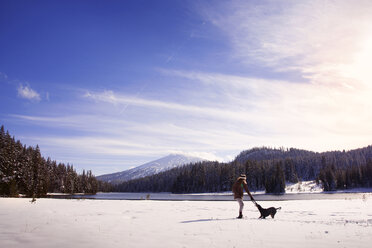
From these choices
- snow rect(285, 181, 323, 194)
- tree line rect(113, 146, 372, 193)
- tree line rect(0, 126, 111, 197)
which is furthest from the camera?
snow rect(285, 181, 323, 194)

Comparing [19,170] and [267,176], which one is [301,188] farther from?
[19,170]

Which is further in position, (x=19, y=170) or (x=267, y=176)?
(x=267, y=176)

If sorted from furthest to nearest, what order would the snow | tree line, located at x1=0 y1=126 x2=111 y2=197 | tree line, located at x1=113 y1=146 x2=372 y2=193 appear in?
the snow, tree line, located at x1=113 y1=146 x2=372 y2=193, tree line, located at x1=0 y1=126 x2=111 y2=197

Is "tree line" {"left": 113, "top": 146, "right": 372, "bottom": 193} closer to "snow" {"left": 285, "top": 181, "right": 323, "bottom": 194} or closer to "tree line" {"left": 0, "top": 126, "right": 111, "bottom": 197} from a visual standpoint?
"snow" {"left": 285, "top": 181, "right": 323, "bottom": 194}

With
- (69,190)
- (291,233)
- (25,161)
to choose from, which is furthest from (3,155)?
(291,233)

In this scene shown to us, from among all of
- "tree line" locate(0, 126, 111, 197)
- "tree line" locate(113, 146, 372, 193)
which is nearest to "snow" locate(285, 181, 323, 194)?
"tree line" locate(113, 146, 372, 193)

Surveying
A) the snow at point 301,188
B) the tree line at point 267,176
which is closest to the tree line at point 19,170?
the tree line at point 267,176

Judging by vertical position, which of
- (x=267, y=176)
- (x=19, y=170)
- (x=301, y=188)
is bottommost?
(x=301, y=188)

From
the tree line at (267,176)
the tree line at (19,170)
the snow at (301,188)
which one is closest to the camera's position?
the tree line at (19,170)

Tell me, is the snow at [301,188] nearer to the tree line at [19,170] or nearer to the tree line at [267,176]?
the tree line at [267,176]

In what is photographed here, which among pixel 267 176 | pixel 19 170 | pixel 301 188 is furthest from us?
pixel 301 188

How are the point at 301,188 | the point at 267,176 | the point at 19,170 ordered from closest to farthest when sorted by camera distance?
the point at 19,170
the point at 267,176
the point at 301,188

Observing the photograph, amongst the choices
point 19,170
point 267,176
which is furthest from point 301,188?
point 19,170

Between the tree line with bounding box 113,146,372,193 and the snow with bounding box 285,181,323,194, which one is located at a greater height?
the tree line with bounding box 113,146,372,193
